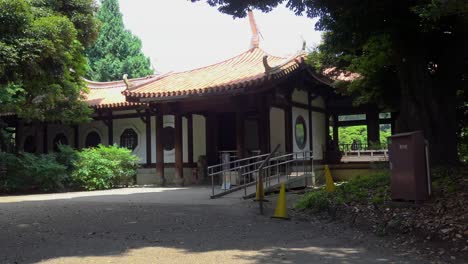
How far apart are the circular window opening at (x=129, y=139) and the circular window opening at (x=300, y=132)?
712 cm

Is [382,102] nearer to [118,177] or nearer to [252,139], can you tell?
[252,139]

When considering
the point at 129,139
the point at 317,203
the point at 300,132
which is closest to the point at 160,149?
the point at 129,139

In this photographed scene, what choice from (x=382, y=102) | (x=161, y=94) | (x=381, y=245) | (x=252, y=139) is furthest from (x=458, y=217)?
(x=252, y=139)

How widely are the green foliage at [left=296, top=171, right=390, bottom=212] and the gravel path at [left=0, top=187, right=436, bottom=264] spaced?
91cm

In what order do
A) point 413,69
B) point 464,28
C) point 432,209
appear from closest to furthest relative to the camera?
point 432,209, point 464,28, point 413,69

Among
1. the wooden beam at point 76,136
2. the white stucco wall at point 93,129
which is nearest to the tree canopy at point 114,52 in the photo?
the wooden beam at point 76,136

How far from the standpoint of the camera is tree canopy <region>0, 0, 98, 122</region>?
963 cm

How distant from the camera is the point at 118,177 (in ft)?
62.3

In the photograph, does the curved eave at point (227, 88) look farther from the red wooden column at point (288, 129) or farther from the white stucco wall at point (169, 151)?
the white stucco wall at point (169, 151)

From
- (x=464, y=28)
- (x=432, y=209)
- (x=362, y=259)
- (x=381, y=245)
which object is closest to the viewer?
(x=362, y=259)

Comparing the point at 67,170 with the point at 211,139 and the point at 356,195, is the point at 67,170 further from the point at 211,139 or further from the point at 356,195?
the point at 356,195

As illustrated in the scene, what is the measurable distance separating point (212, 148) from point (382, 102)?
27.1 feet

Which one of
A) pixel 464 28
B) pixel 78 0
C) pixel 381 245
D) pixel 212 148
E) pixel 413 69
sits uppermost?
pixel 78 0

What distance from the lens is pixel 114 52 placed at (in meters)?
37.7
